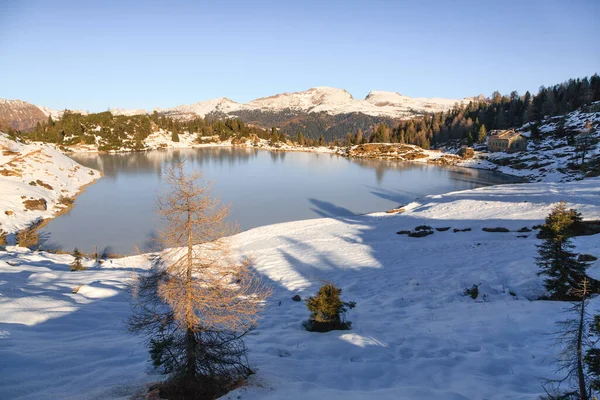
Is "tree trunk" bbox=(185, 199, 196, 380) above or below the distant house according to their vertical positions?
below

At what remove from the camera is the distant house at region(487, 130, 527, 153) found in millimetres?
93006

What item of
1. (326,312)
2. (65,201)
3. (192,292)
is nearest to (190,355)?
(192,292)

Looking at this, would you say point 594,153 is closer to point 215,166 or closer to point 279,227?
point 279,227

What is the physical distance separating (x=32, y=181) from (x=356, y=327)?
48745mm

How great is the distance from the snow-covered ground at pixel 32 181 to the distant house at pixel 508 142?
11046cm

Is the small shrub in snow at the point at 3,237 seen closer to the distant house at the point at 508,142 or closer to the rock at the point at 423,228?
the rock at the point at 423,228

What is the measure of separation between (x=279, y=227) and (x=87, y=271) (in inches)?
586

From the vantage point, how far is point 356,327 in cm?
1018

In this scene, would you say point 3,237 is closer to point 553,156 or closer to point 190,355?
point 190,355

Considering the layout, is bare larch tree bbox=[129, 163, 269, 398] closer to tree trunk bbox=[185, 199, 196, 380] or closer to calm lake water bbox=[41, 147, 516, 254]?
tree trunk bbox=[185, 199, 196, 380]

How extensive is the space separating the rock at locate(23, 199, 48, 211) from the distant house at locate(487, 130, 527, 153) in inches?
4369

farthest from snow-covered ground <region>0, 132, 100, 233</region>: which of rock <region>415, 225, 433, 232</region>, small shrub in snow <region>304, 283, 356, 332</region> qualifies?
rock <region>415, 225, 433, 232</region>

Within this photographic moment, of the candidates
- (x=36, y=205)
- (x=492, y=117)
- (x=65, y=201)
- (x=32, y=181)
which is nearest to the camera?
(x=36, y=205)

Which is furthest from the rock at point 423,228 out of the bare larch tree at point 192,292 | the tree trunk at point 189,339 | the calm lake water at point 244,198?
the tree trunk at point 189,339
